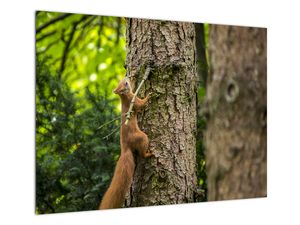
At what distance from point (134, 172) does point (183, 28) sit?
3.43 ft

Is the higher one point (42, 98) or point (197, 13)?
point (197, 13)

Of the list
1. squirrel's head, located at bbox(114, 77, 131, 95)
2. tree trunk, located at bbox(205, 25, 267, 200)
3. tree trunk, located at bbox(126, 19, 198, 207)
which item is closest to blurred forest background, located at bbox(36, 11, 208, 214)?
tree trunk, located at bbox(126, 19, 198, 207)

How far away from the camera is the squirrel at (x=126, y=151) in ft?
10.7

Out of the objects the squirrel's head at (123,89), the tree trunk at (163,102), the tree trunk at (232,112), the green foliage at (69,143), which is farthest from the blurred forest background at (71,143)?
the tree trunk at (232,112)

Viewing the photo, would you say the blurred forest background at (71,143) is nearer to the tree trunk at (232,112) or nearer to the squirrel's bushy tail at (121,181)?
the squirrel's bushy tail at (121,181)

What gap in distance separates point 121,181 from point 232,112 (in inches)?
59.6

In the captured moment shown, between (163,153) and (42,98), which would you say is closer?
(163,153)

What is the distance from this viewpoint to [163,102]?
11.1 feet

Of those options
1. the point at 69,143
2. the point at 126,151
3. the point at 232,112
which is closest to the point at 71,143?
the point at 69,143

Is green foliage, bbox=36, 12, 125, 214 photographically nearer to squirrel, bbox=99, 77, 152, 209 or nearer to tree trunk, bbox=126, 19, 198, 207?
squirrel, bbox=99, 77, 152, 209

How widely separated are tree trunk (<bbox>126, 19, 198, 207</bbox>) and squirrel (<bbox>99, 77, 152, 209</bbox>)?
6 centimetres

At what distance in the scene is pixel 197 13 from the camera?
12.8 feet
